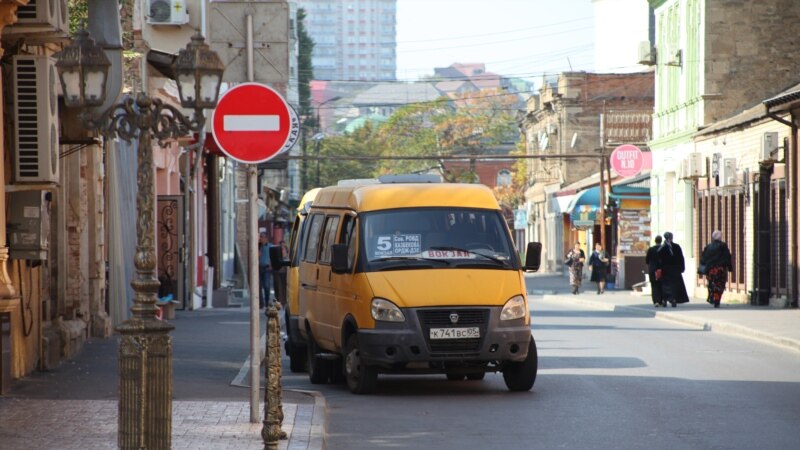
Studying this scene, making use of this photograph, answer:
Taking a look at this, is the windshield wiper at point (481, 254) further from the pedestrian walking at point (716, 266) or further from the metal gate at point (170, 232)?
the pedestrian walking at point (716, 266)

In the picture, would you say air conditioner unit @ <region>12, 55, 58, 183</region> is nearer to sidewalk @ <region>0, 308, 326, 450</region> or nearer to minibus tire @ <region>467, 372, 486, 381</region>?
sidewalk @ <region>0, 308, 326, 450</region>

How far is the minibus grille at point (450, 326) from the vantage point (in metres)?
15.3

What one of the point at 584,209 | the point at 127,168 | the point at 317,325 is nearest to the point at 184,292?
the point at 127,168

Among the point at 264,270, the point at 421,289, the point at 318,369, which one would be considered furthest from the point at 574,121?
the point at 421,289

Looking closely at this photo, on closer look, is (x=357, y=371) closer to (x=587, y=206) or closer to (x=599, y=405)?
(x=599, y=405)

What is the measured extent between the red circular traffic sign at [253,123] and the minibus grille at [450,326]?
379 centimetres

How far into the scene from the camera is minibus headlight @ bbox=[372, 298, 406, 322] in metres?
15.3

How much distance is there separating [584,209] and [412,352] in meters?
45.5

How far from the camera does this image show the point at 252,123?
39.6 feet

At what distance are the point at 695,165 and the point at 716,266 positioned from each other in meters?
6.65

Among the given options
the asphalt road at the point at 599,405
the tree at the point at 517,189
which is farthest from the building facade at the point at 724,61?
the tree at the point at 517,189

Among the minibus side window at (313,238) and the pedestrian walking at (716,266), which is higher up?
the minibus side window at (313,238)

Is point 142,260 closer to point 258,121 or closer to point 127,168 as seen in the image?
point 258,121

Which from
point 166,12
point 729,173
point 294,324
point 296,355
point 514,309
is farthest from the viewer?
point 729,173
